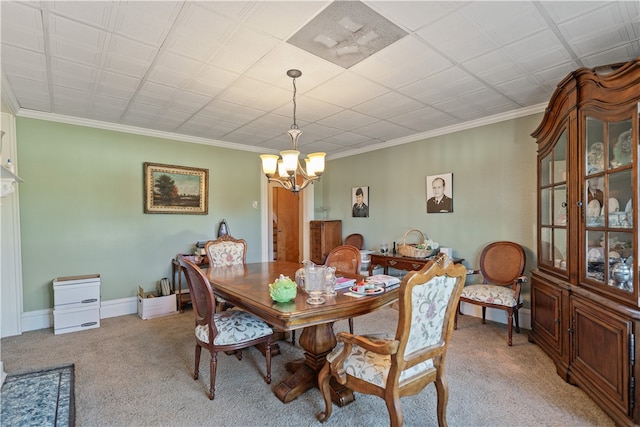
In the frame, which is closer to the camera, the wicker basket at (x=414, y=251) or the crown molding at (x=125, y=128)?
the crown molding at (x=125, y=128)

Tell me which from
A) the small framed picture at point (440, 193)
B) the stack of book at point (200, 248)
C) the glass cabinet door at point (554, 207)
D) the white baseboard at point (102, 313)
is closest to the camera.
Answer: the glass cabinet door at point (554, 207)

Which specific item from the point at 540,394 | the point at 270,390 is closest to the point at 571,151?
the point at 540,394

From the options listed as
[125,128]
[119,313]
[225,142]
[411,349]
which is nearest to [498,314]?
[411,349]

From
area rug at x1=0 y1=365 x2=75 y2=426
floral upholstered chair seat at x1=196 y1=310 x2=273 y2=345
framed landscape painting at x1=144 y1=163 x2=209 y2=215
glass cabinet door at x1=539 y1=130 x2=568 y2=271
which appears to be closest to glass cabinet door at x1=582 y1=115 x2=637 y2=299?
glass cabinet door at x1=539 y1=130 x2=568 y2=271

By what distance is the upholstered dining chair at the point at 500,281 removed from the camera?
3098 mm

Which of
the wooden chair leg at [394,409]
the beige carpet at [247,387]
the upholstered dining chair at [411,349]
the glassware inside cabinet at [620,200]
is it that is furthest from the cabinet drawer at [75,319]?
the glassware inside cabinet at [620,200]

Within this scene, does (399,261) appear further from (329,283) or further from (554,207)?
(329,283)

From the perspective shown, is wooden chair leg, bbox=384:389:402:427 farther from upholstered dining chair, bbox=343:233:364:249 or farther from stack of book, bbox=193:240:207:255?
upholstered dining chair, bbox=343:233:364:249

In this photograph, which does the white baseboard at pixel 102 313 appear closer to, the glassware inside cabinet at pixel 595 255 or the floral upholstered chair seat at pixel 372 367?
the floral upholstered chair seat at pixel 372 367

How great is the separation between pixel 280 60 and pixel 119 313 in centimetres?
372

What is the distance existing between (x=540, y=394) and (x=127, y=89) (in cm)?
417

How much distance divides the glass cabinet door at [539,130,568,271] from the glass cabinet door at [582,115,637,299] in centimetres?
30

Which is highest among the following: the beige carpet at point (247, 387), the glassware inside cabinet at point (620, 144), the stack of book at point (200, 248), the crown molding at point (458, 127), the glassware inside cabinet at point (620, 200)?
the crown molding at point (458, 127)

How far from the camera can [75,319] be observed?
345 centimetres
